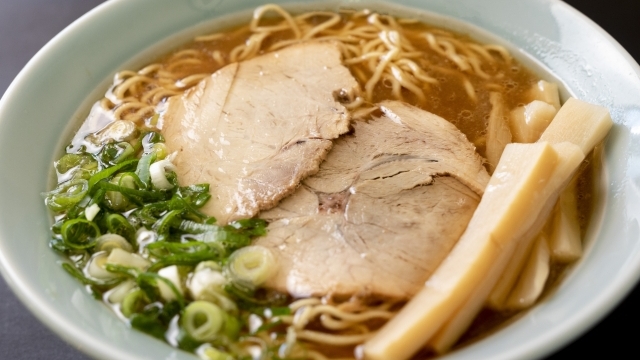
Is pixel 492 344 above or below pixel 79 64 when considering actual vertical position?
below

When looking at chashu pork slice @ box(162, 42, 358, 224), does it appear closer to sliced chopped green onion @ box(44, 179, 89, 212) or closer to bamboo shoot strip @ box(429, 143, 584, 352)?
sliced chopped green onion @ box(44, 179, 89, 212)

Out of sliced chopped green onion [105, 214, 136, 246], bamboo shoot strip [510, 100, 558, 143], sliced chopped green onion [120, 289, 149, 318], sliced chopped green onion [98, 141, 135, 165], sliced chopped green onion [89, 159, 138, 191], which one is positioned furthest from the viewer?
bamboo shoot strip [510, 100, 558, 143]

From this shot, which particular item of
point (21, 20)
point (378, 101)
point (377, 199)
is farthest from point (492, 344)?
point (21, 20)

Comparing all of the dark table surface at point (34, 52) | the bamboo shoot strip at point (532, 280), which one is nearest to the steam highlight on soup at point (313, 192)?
the bamboo shoot strip at point (532, 280)

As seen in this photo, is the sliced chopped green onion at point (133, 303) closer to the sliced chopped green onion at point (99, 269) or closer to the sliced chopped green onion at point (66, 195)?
the sliced chopped green onion at point (99, 269)

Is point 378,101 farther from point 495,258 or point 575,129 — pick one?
point 495,258

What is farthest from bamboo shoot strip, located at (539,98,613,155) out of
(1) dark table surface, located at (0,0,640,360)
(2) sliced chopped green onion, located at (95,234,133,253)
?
(2) sliced chopped green onion, located at (95,234,133,253)

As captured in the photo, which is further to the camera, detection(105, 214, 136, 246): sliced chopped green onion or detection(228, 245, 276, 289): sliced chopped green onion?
detection(105, 214, 136, 246): sliced chopped green onion

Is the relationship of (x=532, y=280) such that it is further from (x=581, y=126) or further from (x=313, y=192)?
(x=313, y=192)
